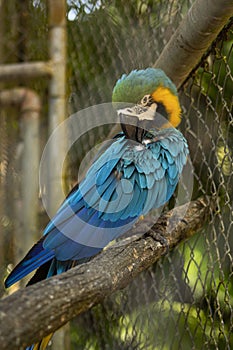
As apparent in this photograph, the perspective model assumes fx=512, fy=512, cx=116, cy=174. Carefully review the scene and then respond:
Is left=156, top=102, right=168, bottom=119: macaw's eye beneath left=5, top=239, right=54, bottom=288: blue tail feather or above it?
above

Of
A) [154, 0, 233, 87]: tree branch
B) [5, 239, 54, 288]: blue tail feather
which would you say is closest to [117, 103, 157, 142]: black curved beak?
[154, 0, 233, 87]: tree branch

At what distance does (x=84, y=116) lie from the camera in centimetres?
140

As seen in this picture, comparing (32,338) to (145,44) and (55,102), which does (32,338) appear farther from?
(145,44)

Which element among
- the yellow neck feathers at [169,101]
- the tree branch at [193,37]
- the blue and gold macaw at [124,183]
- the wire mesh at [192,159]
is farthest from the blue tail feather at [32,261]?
the tree branch at [193,37]

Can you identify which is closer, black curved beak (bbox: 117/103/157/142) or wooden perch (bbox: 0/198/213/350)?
wooden perch (bbox: 0/198/213/350)

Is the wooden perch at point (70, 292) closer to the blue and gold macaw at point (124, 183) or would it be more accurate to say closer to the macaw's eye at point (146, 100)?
the blue and gold macaw at point (124, 183)

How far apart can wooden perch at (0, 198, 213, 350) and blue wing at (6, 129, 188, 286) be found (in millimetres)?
64

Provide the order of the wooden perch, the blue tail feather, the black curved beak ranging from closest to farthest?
the wooden perch
the blue tail feather
the black curved beak

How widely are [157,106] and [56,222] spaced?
313 millimetres

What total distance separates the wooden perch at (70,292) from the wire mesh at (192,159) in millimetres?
178

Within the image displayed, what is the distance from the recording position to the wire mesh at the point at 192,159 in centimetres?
104

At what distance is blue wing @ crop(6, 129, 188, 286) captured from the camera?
90 centimetres

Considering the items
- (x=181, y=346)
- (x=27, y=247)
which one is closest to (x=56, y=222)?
(x=27, y=247)

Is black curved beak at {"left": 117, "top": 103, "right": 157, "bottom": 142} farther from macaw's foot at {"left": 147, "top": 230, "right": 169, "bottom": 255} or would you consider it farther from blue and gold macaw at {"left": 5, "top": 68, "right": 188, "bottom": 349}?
macaw's foot at {"left": 147, "top": 230, "right": 169, "bottom": 255}
